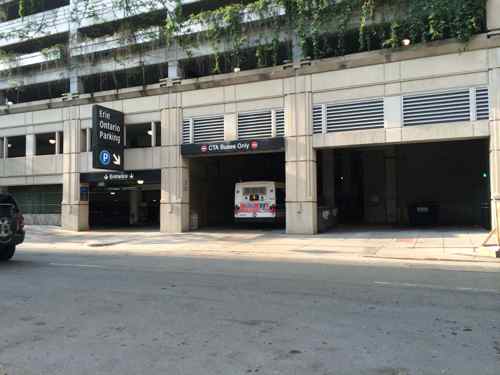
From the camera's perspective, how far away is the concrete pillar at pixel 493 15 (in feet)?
55.0

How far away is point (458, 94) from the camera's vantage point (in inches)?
675

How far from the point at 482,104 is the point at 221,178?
14718mm

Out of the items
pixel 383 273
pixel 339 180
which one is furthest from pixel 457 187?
pixel 383 273

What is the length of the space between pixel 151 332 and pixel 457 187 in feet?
79.6

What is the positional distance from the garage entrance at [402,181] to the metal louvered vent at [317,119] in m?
6.38

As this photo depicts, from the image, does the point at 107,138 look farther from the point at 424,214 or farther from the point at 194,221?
the point at 424,214

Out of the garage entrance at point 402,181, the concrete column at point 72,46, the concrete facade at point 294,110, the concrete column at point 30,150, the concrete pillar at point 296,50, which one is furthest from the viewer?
the concrete column at point 30,150

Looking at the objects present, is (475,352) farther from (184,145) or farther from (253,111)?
(184,145)

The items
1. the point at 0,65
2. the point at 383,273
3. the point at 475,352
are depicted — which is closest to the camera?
the point at 475,352

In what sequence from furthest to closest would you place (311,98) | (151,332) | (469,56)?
(311,98), (469,56), (151,332)

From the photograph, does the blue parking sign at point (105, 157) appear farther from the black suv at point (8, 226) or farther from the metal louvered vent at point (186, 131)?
the black suv at point (8, 226)

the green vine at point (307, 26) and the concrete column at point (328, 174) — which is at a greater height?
the green vine at point (307, 26)

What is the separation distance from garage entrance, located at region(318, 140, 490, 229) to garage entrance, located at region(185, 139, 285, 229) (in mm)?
3770

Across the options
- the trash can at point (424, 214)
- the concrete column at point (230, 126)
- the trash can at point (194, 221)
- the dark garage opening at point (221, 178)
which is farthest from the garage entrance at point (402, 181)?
the trash can at point (194, 221)
